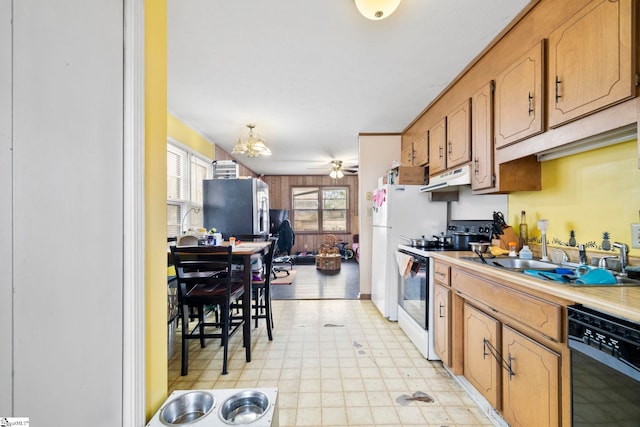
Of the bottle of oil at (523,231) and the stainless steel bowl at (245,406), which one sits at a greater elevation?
the bottle of oil at (523,231)

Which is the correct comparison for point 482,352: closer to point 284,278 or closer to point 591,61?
point 591,61

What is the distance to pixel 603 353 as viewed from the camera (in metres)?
0.91

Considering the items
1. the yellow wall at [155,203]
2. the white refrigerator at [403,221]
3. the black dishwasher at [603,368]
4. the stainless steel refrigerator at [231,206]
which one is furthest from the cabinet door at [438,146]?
the yellow wall at [155,203]

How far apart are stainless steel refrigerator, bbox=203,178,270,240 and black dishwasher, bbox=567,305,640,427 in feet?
11.3

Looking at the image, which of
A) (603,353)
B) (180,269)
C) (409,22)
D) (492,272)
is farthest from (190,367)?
(409,22)

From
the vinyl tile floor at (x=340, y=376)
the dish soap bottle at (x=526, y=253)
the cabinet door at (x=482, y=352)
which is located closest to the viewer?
the cabinet door at (x=482, y=352)

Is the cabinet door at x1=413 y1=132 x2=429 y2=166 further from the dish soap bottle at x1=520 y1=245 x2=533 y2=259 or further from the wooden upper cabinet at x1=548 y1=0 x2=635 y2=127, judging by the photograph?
the wooden upper cabinet at x1=548 y1=0 x2=635 y2=127

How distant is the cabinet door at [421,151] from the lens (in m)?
3.12

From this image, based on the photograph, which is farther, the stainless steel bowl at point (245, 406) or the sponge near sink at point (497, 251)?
the sponge near sink at point (497, 251)

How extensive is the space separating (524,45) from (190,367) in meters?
3.23

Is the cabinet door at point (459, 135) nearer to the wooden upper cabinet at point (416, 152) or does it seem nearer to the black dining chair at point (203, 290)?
the wooden upper cabinet at point (416, 152)

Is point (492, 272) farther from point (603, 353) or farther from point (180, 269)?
point (180, 269)

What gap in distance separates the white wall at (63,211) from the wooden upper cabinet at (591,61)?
72.8 inches

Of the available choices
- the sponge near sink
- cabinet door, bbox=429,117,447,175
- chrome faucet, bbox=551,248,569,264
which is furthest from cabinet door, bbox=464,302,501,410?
cabinet door, bbox=429,117,447,175
